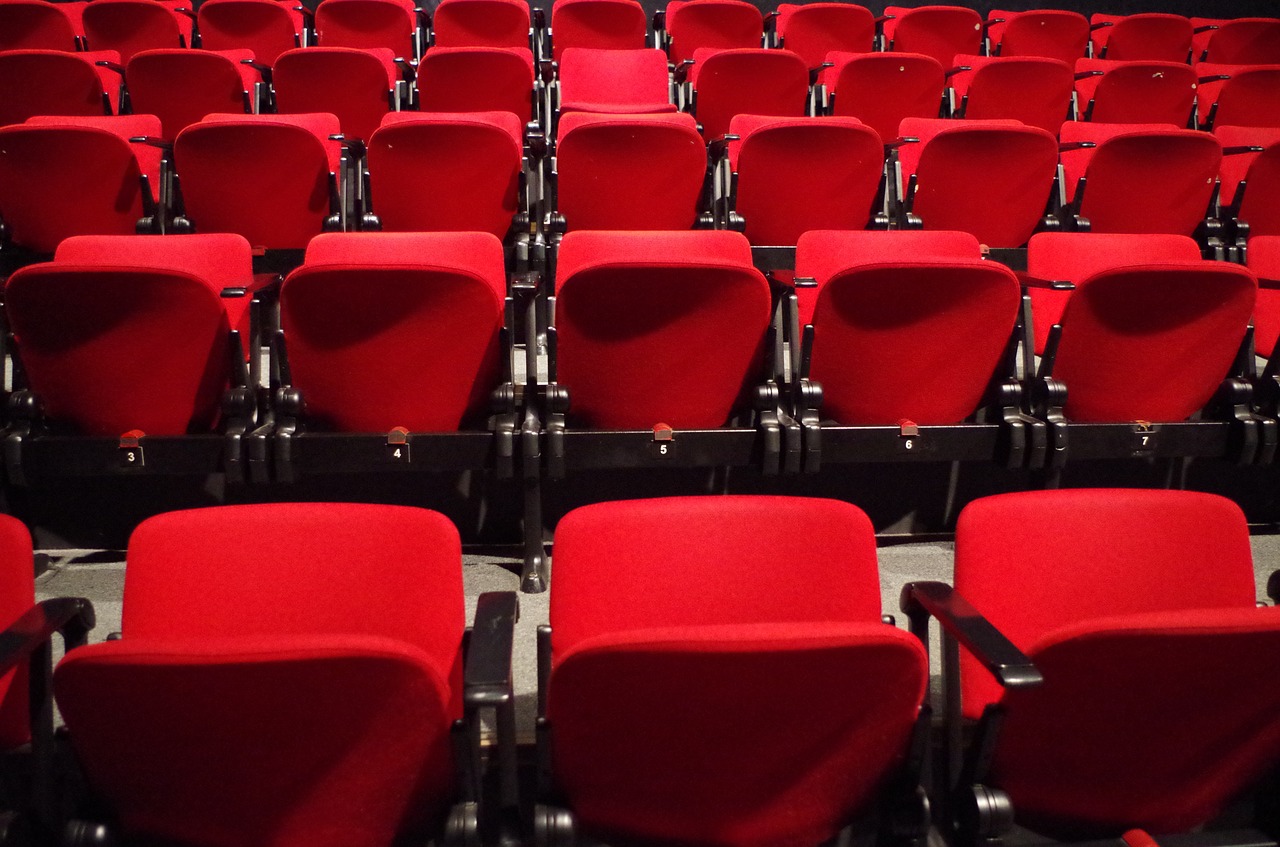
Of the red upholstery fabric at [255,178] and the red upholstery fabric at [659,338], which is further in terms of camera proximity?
the red upholstery fabric at [255,178]

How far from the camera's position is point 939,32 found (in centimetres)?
244

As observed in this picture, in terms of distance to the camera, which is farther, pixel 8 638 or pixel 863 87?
pixel 863 87

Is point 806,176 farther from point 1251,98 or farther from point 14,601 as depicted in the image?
point 1251,98

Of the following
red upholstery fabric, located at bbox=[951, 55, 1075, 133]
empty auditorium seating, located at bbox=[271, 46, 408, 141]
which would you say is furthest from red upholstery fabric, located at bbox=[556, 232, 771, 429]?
red upholstery fabric, located at bbox=[951, 55, 1075, 133]

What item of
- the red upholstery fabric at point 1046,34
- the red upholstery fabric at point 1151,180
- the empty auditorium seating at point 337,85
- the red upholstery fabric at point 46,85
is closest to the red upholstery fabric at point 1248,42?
the red upholstery fabric at point 1046,34

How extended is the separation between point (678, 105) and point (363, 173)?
915mm

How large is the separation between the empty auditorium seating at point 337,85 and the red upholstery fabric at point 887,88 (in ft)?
2.90

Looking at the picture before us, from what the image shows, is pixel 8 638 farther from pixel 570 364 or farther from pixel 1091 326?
pixel 1091 326

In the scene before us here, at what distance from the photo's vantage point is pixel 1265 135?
5.54 feet

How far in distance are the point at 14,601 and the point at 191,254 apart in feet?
1.94

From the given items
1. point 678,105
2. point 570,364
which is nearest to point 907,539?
point 570,364

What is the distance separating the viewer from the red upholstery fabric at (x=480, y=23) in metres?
2.24

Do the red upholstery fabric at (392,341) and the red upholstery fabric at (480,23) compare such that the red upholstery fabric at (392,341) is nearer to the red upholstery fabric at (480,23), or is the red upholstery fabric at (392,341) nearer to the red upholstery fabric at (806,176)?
the red upholstery fabric at (806,176)

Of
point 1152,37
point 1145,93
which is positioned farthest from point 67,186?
point 1152,37
